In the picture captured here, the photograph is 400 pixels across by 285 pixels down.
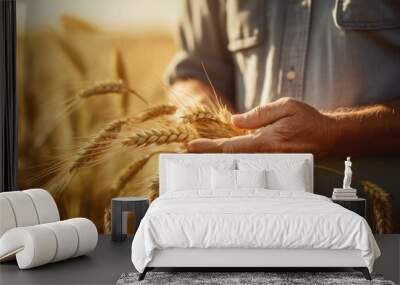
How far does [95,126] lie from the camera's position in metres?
6.96

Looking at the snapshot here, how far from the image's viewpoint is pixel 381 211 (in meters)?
6.84

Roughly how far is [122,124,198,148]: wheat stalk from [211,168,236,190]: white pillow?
81 centimetres

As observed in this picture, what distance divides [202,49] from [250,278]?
311cm

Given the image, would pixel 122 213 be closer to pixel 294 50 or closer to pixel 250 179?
pixel 250 179

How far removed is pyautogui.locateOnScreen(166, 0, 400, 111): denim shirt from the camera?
6.76m

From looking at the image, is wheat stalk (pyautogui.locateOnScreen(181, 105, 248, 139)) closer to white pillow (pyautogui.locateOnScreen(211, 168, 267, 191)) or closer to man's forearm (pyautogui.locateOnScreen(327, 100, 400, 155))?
white pillow (pyautogui.locateOnScreen(211, 168, 267, 191))

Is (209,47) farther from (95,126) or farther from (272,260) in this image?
(272,260)

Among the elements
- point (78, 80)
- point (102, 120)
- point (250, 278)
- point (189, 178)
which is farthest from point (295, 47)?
point (250, 278)

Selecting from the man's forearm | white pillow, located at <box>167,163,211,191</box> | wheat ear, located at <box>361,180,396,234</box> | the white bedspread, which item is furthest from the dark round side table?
wheat ear, located at <box>361,180,396,234</box>

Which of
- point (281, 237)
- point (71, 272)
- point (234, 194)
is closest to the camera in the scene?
point (281, 237)

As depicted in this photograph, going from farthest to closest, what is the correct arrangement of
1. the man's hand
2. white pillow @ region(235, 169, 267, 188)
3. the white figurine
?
the man's hand
the white figurine
white pillow @ region(235, 169, 267, 188)

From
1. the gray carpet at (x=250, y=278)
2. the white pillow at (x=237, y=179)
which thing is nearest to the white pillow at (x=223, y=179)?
the white pillow at (x=237, y=179)

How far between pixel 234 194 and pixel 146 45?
2240 mm

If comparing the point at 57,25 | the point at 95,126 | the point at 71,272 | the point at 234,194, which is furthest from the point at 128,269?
the point at 57,25
